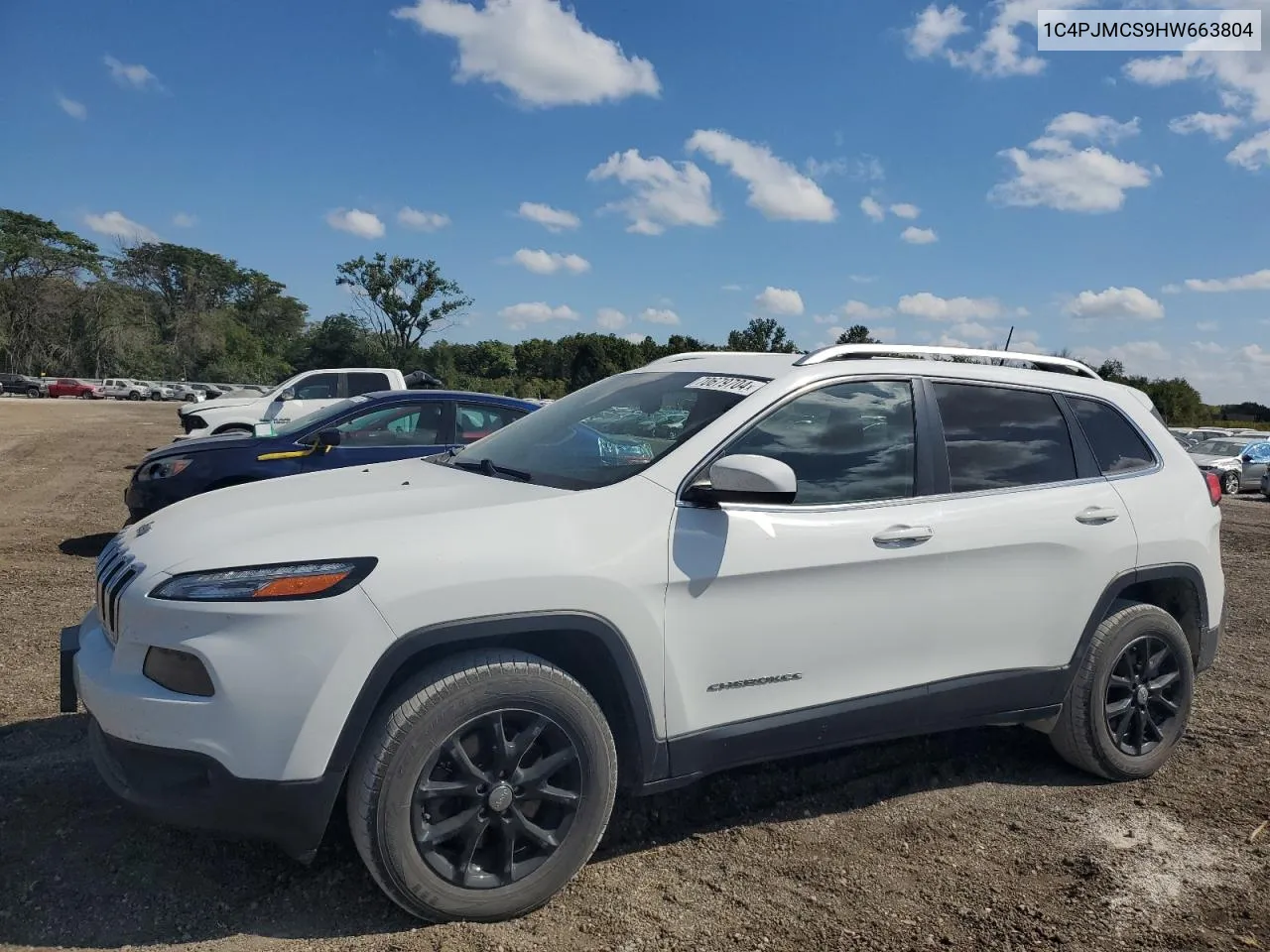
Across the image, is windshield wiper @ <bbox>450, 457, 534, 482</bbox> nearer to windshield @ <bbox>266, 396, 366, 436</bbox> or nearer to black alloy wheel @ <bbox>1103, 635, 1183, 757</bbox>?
black alloy wheel @ <bbox>1103, 635, 1183, 757</bbox>

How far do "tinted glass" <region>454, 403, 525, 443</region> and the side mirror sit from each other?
18.7ft

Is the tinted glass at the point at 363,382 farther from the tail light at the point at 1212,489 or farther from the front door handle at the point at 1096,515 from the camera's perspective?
the front door handle at the point at 1096,515

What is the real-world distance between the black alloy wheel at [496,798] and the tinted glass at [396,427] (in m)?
5.83

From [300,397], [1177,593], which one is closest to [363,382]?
[300,397]

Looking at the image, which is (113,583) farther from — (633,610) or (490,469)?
(633,610)

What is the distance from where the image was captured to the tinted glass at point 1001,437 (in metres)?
3.72

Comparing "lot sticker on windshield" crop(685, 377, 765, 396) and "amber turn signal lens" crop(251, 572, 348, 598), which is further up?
"lot sticker on windshield" crop(685, 377, 765, 396)

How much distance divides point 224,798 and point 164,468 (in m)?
5.86

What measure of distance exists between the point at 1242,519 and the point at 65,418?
1327 inches

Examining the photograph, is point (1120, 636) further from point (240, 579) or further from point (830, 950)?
→ point (240, 579)

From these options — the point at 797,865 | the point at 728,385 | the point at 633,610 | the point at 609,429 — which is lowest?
the point at 797,865

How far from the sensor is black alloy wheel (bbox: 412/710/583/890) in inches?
106

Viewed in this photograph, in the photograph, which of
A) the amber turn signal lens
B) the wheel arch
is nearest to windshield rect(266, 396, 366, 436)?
the amber turn signal lens

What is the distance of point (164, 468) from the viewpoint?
25.1ft
